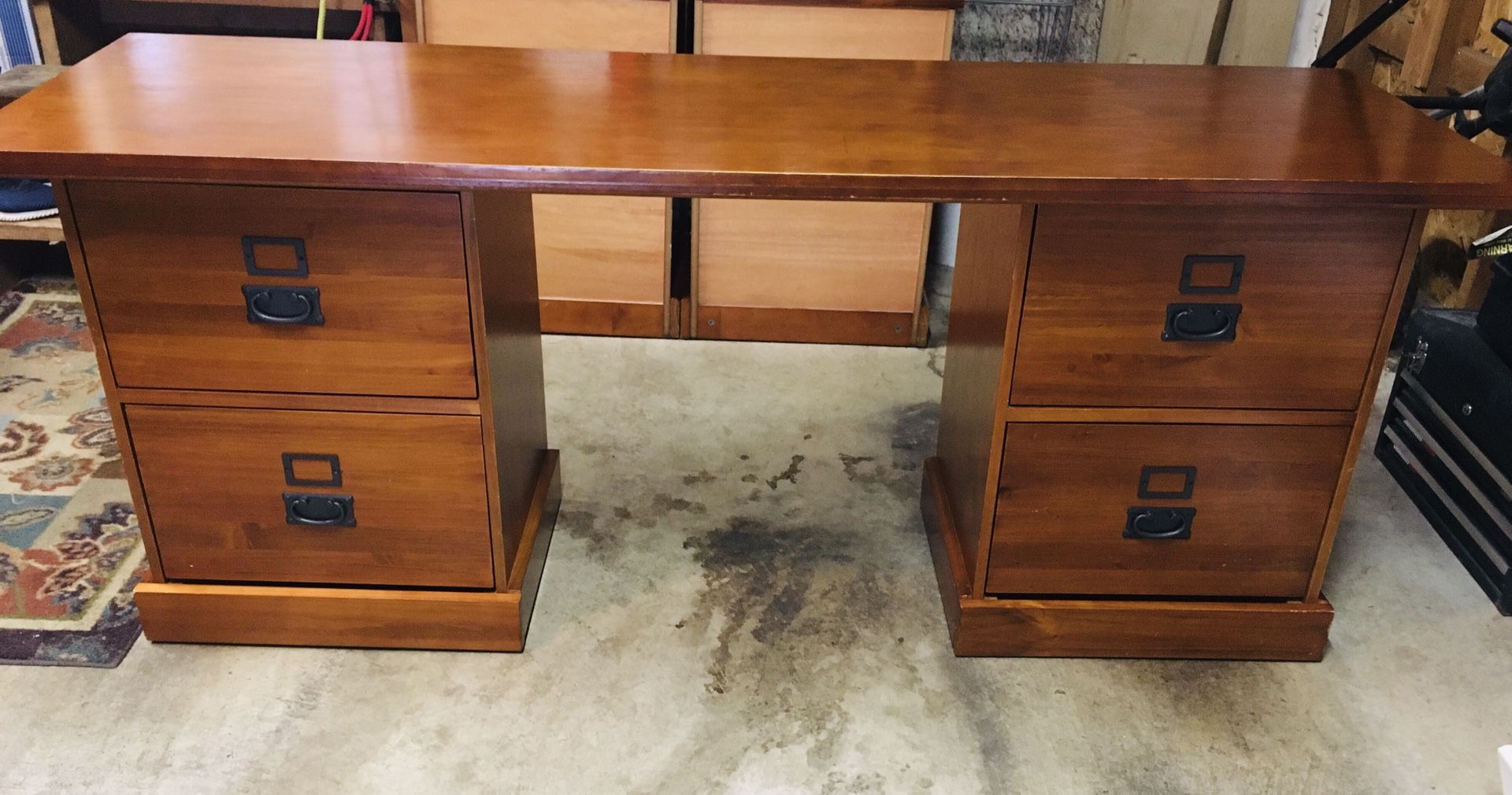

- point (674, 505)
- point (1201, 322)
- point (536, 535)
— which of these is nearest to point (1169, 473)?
point (1201, 322)

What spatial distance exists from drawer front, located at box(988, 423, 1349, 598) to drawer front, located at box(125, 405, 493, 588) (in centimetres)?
81

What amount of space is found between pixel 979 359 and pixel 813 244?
0.99 metres

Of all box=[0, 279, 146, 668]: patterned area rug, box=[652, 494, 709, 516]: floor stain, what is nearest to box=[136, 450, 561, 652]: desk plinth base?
box=[0, 279, 146, 668]: patterned area rug

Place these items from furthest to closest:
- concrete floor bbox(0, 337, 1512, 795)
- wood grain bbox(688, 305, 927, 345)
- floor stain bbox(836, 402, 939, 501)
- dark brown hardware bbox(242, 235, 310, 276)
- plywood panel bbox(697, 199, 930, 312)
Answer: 1. wood grain bbox(688, 305, 927, 345)
2. plywood panel bbox(697, 199, 930, 312)
3. floor stain bbox(836, 402, 939, 501)
4. concrete floor bbox(0, 337, 1512, 795)
5. dark brown hardware bbox(242, 235, 310, 276)

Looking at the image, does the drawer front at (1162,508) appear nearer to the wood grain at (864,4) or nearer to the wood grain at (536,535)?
the wood grain at (536,535)

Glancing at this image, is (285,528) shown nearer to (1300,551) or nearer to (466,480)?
(466,480)

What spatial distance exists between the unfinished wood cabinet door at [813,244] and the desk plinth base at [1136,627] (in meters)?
1.03

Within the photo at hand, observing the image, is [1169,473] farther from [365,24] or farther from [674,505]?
[365,24]

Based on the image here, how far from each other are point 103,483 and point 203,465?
25.2 inches

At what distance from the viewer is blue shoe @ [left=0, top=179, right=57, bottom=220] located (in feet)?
8.84

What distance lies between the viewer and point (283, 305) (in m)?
1.55

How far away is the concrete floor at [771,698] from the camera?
1.61 m

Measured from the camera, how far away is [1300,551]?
1.78 metres

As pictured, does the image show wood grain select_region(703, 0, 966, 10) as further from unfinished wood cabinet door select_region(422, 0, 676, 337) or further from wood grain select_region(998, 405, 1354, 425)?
wood grain select_region(998, 405, 1354, 425)
